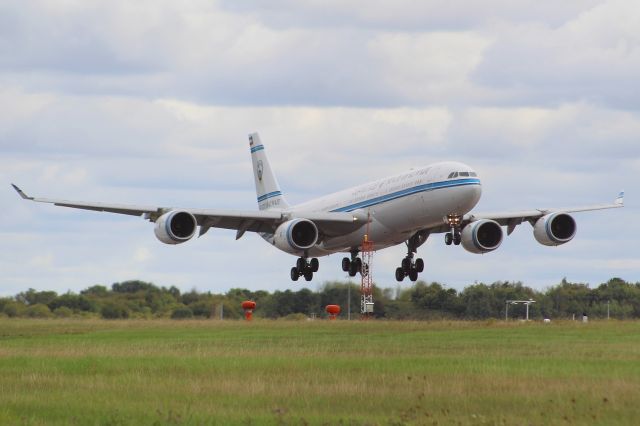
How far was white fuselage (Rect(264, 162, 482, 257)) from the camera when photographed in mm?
54000

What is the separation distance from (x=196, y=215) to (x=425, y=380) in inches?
1355

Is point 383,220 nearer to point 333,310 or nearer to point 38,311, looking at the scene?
point 333,310

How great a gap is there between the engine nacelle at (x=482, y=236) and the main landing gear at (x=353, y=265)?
285 inches

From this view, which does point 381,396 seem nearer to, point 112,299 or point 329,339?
point 329,339

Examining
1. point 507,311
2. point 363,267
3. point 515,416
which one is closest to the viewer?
point 515,416

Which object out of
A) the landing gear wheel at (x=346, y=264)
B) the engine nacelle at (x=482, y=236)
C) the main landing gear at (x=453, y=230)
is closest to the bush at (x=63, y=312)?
the landing gear wheel at (x=346, y=264)

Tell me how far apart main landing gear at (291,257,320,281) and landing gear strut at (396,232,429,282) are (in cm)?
443

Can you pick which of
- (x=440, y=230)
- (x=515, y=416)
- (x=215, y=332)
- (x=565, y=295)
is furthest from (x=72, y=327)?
(x=515, y=416)

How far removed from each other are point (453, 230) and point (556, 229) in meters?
9.82

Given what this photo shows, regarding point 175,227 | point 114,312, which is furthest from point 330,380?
point 114,312

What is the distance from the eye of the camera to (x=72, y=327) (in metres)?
61.3

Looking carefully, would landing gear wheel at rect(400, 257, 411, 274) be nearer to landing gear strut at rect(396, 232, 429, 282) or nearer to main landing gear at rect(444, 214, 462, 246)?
landing gear strut at rect(396, 232, 429, 282)

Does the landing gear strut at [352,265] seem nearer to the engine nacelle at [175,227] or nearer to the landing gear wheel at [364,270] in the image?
the landing gear wheel at [364,270]

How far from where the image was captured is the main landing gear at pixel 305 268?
65975mm
